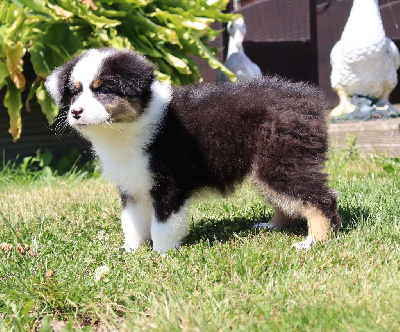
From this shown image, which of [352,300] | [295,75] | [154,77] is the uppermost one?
[154,77]

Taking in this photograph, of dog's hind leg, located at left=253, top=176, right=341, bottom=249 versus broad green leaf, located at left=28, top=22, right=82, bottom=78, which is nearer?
dog's hind leg, located at left=253, top=176, right=341, bottom=249

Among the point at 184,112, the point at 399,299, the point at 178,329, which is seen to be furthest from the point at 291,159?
the point at 178,329

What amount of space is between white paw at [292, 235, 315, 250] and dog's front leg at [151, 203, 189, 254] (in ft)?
2.19

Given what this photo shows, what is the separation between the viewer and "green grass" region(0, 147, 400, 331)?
2271 millimetres

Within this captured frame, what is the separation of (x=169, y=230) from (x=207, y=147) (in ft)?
1.80

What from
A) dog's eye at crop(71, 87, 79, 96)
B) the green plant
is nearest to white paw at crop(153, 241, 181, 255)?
dog's eye at crop(71, 87, 79, 96)

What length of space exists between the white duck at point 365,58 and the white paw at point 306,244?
327 cm

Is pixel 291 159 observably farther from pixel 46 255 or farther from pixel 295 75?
pixel 295 75

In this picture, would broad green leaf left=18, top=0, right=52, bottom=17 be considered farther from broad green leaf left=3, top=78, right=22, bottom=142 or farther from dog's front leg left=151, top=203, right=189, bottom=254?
dog's front leg left=151, top=203, right=189, bottom=254

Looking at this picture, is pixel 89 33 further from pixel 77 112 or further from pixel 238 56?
pixel 77 112

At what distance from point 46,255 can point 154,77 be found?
1197 mm

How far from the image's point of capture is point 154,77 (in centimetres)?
327

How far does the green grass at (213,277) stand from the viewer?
2271 millimetres

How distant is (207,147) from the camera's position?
339cm
